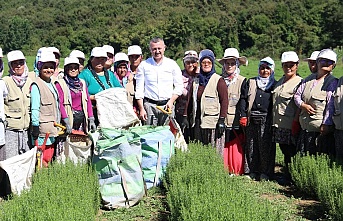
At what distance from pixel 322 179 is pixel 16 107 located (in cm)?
332

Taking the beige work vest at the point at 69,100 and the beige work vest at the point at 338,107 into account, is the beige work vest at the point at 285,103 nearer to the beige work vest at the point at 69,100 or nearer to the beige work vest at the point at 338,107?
the beige work vest at the point at 338,107

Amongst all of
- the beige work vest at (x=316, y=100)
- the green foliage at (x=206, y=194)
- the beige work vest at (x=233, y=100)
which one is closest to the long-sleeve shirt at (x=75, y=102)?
the green foliage at (x=206, y=194)

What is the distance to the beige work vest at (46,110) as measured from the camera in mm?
4969

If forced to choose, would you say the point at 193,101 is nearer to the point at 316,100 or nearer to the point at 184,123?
the point at 184,123

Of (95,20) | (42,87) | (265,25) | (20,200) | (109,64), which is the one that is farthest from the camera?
(95,20)

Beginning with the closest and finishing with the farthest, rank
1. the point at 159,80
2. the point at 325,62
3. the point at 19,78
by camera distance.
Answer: the point at 19,78, the point at 325,62, the point at 159,80

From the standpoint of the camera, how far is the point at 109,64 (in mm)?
6359

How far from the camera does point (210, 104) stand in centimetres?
579

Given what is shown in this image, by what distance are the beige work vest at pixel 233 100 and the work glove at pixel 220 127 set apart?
0.17 meters

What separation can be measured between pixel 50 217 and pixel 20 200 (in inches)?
22.6

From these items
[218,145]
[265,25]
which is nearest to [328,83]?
[218,145]

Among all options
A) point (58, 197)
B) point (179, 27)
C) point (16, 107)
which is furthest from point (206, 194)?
point (179, 27)

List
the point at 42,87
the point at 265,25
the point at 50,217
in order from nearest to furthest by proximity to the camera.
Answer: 1. the point at 50,217
2. the point at 42,87
3. the point at 265,25

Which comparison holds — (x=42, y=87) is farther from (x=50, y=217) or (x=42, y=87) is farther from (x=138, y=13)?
(x=138, y=13)
